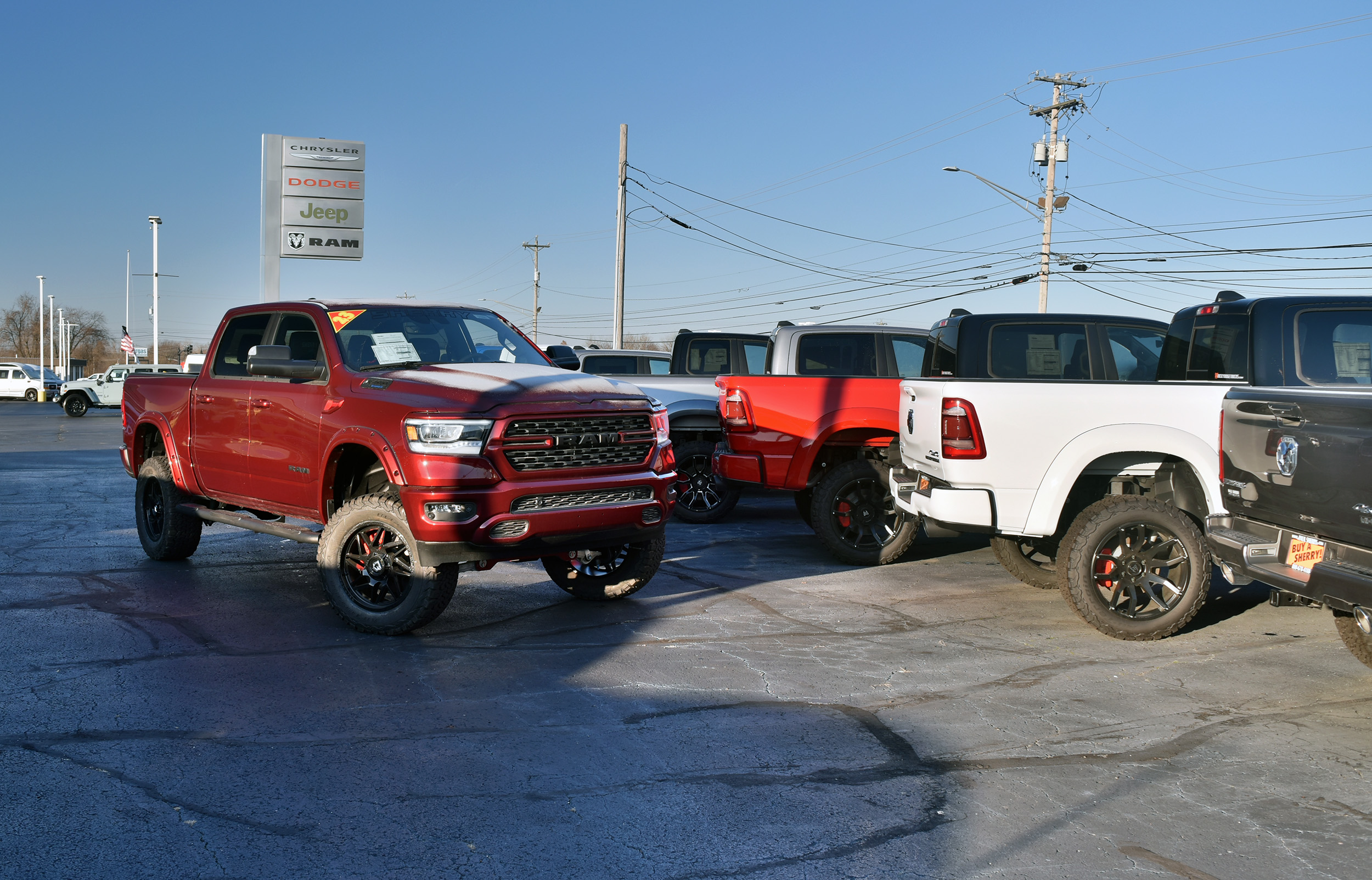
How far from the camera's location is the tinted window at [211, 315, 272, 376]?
326 inches

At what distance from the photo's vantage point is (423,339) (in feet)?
25.2

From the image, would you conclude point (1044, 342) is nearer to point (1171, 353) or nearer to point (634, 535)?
point (1171, 353)

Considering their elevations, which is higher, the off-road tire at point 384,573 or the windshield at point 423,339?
the windshield at point 423,339

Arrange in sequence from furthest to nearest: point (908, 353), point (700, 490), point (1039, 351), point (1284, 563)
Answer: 1. point (700, 490)
2. point (908, 353)
3. point (1039, 351)
4. point (1284, 563)

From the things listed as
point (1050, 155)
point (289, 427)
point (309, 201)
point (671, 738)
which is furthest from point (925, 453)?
point (1050, 155)

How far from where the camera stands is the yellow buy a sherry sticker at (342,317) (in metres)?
7.51

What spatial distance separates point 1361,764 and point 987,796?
1808mm

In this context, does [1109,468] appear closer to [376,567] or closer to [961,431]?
[961,431]

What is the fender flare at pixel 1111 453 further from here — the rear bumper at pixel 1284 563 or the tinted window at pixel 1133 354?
the tinted window at pixel 1133 354

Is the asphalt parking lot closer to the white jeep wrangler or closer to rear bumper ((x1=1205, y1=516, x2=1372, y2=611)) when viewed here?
rear bumper ((x1=1205, y1=516, x2=1372, y2=611))

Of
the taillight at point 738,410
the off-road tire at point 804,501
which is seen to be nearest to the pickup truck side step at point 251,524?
the taillight at point 738,410

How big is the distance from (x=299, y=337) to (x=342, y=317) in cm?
43

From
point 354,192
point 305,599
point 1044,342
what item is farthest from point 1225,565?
point 354,192

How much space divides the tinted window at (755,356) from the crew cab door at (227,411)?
7.35 meters
